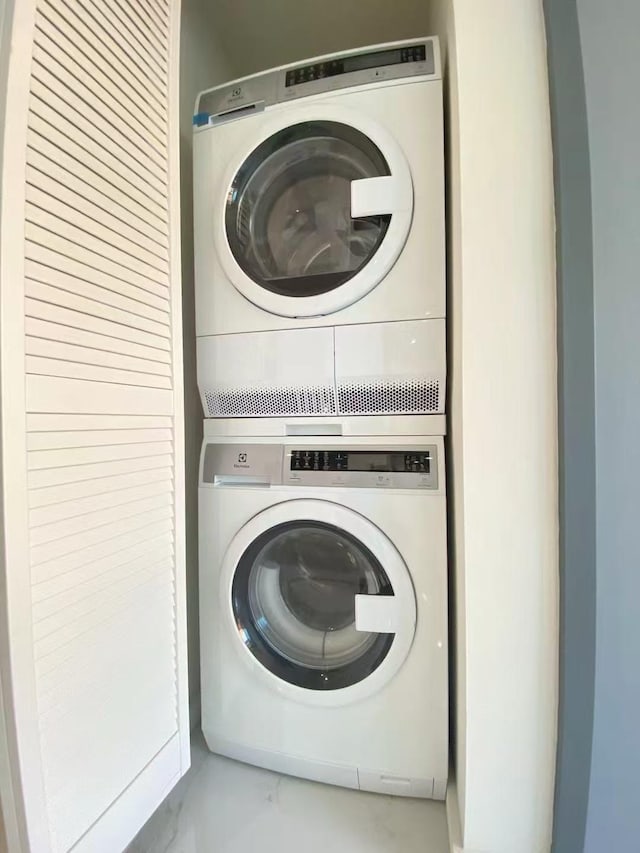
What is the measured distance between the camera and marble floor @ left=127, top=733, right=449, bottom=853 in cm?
101

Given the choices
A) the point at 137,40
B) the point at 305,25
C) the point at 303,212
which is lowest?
the point at 303,212

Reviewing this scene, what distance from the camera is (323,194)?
1.17m

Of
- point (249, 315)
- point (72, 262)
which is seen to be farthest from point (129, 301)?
point (249, 315)

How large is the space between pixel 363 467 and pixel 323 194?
718 mm

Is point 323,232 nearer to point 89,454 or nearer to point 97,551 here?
point 89,454

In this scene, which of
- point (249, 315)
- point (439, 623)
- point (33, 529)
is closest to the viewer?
point (33, 529)

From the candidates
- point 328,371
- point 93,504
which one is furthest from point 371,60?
point 93,504

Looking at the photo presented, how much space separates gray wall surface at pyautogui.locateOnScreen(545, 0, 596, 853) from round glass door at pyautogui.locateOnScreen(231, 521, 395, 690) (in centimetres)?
41

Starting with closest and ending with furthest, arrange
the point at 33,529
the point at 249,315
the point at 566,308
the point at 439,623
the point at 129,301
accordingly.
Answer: the point at 33,529 → the point at 566,308 → the point at 129,301 → the point at 439,623 → the point at 249,315

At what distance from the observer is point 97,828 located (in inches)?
31.9

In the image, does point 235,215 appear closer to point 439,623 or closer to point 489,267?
point 489,267

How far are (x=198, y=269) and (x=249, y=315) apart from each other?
0.21 meters

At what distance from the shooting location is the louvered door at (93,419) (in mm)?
670

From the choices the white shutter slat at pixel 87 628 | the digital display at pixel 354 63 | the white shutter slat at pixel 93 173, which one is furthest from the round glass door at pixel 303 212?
the white shutter slat at pixel 87 628
